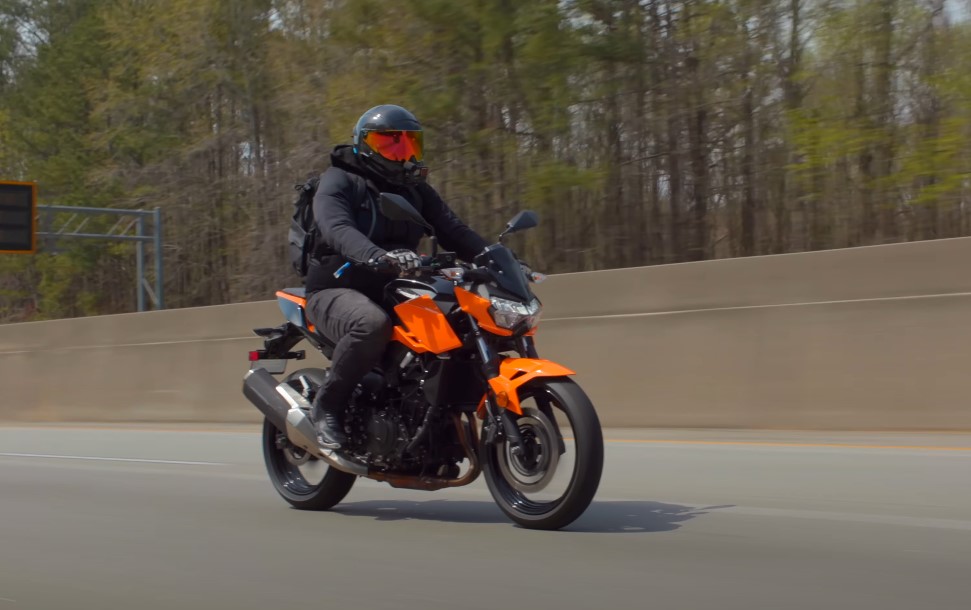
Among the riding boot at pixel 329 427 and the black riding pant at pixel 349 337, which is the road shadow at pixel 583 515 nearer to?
the riding boot at pixel 329 427

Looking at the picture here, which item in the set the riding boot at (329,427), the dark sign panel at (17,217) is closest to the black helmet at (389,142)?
the riding boot at (329,427)

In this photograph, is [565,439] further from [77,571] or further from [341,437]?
[77,571]

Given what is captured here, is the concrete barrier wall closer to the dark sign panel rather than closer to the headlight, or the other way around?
the headlight

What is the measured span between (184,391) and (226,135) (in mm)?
23708

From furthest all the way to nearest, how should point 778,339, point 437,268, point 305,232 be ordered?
point 778,339 → point 305,232 → point 437,268

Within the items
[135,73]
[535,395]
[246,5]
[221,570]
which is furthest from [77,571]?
[135,73]

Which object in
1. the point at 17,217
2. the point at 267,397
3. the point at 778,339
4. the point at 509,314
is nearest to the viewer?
the point at 509,314

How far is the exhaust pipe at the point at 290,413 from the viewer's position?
6.90 meters

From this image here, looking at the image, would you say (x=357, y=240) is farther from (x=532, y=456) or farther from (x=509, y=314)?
(x=532, y=456)

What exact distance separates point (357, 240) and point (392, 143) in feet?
2.07

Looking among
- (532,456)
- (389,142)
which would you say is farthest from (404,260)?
(532,456)

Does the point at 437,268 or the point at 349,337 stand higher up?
the point at 437,268

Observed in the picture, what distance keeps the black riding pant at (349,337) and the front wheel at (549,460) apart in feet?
2.48

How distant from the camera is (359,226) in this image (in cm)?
696
